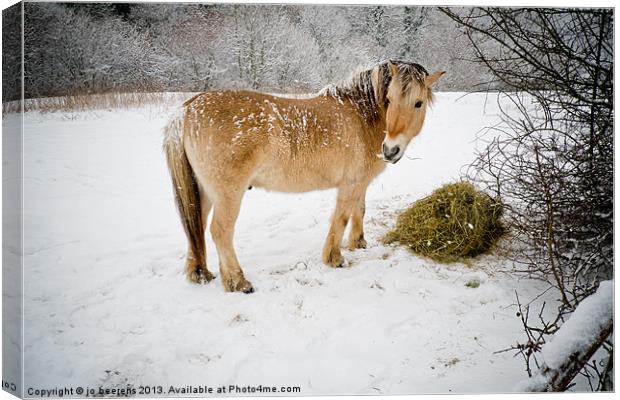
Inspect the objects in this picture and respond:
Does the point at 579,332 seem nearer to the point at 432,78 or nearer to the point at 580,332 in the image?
the point at 580,332

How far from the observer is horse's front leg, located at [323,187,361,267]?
3.37 metres

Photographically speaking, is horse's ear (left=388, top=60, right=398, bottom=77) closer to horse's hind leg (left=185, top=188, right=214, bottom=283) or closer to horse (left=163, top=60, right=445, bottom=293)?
horse (left=163, top=60, right=445, bottom=293)

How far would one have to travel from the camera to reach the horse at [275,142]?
113 inches

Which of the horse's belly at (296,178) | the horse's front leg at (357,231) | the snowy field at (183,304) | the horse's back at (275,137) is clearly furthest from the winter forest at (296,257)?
the horse's belly at (296,178)

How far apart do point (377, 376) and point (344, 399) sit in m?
0.26

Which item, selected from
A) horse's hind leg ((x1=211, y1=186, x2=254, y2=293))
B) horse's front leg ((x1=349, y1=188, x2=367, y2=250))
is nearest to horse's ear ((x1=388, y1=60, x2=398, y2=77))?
horse's front leg ((x1=349, y1=188, x2=367, y2=250))

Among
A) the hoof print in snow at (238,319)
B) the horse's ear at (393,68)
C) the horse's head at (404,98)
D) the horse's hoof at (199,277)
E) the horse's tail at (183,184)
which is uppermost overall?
the horse's ear at (393,68)

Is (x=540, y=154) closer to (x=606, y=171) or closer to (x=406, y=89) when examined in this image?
(x=606, y=171)

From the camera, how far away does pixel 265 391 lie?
2.60 meters

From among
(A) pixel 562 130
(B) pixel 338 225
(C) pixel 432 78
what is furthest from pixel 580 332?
(C) pixel 432 78

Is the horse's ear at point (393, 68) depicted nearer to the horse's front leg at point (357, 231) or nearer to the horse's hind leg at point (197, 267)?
the horse's front leg at point (357, 231)

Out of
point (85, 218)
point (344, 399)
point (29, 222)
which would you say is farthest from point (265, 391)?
point (29, 222)

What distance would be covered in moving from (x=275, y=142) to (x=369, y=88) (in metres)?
0.94

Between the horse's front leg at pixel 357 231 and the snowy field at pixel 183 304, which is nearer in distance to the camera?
the snowy field at pixel 183 304
